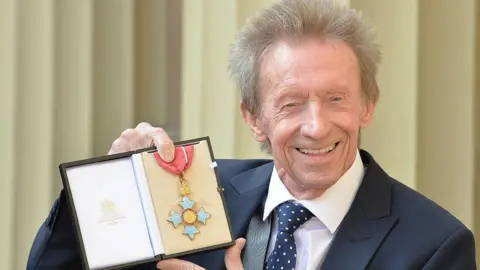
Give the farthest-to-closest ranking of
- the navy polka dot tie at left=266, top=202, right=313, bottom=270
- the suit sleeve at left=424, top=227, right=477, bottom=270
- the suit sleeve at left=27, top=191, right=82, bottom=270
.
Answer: the suit sleeve at left=27, top=191, right=82, bottom=270 → the navy polka dot tie at left=266, top=202, right=313, bottom=270 → the suit sleeve at left=424, top=227, right=477, bottom=270

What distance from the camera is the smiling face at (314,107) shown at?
4.74 feet

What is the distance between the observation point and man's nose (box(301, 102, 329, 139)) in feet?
4.67

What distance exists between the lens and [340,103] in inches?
57.5

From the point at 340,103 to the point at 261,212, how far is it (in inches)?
11.5

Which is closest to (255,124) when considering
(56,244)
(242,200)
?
(242,200)

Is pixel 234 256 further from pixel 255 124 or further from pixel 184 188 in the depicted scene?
pixel 255 124

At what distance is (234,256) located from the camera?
57.3 inches

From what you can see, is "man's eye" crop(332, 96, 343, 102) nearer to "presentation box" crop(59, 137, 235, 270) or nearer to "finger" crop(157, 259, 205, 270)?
"presentation box" crop(59, 137, 235, 270)

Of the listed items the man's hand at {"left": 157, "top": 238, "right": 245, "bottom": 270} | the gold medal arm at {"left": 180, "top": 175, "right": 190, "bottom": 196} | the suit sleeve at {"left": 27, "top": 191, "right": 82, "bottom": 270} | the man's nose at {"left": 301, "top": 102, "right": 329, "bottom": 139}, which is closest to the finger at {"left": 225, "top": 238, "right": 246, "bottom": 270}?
the man's hand at {"left": 157, "top": 238, "right": 245, "bottom": 270}

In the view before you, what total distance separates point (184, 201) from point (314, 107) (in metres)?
0.29

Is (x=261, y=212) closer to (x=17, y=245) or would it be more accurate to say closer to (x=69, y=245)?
(x=69, y=245)

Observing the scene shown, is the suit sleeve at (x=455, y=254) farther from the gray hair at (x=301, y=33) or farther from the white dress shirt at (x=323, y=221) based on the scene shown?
the gray hair at (x=301, y=33)

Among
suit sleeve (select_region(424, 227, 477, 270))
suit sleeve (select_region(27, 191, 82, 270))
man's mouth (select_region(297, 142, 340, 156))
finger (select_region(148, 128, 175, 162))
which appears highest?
finger (select_region(148, 128, 175, 162))

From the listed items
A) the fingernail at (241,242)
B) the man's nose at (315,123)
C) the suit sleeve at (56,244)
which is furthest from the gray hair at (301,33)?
the suit sleeve at (56,244)
